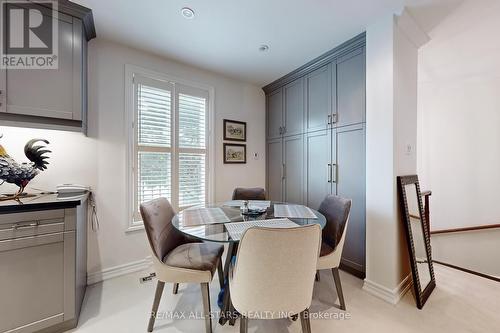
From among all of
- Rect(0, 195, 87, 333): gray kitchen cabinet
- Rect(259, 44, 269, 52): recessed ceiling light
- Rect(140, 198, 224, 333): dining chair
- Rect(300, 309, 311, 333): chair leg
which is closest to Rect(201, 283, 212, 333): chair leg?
Rect(140, 198, 224, 333): dining chair

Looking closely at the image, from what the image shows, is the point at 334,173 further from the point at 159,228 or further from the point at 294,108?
the point at 159,228

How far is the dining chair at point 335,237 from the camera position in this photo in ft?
5.48

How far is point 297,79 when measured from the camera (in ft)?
10.00

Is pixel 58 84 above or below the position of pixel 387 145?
above

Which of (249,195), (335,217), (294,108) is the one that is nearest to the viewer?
(335,217)

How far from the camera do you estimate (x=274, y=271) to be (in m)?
1.07

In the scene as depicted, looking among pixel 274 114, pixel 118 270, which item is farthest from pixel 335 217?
pixel 118 270

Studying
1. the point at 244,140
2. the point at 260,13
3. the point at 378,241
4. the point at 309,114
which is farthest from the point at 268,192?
the point at 260,13

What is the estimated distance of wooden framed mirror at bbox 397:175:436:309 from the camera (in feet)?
6.09

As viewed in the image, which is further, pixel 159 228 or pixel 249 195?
pixel 249 195

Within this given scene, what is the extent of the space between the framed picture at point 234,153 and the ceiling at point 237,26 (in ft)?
3.97

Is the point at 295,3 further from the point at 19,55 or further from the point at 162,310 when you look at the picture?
the point at 162,310

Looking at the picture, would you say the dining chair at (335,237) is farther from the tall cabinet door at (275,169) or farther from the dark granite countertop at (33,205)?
the dark granite countertop at (33,205)

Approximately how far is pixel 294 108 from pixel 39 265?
3.15m
